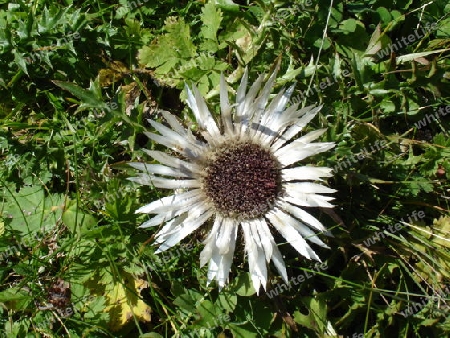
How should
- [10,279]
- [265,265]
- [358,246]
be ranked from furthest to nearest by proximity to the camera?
[10,279], [358,246], [265,265]

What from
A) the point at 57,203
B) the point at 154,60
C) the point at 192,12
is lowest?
the point at 57,203

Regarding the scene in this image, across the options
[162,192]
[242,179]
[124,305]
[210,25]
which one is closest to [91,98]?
[162,192]

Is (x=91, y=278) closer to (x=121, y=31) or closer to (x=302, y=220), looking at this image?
(x=302, y=220)

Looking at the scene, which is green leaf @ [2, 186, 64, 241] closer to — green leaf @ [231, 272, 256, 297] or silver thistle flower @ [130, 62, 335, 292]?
silver thistle flower @ [130, 62, 335, 292]

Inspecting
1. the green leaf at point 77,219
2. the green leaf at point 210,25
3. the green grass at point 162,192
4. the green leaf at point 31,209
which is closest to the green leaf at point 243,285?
the green grass at point 162,192

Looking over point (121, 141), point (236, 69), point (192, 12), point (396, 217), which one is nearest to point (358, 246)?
point (396, 217)

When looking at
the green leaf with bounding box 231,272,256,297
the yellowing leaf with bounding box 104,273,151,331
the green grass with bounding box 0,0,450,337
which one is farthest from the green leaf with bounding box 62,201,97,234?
the green leaf with bounding box 231,272,256,297

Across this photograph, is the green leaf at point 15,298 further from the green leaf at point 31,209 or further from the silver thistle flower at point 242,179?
the silver thistle flower at point 242,179
